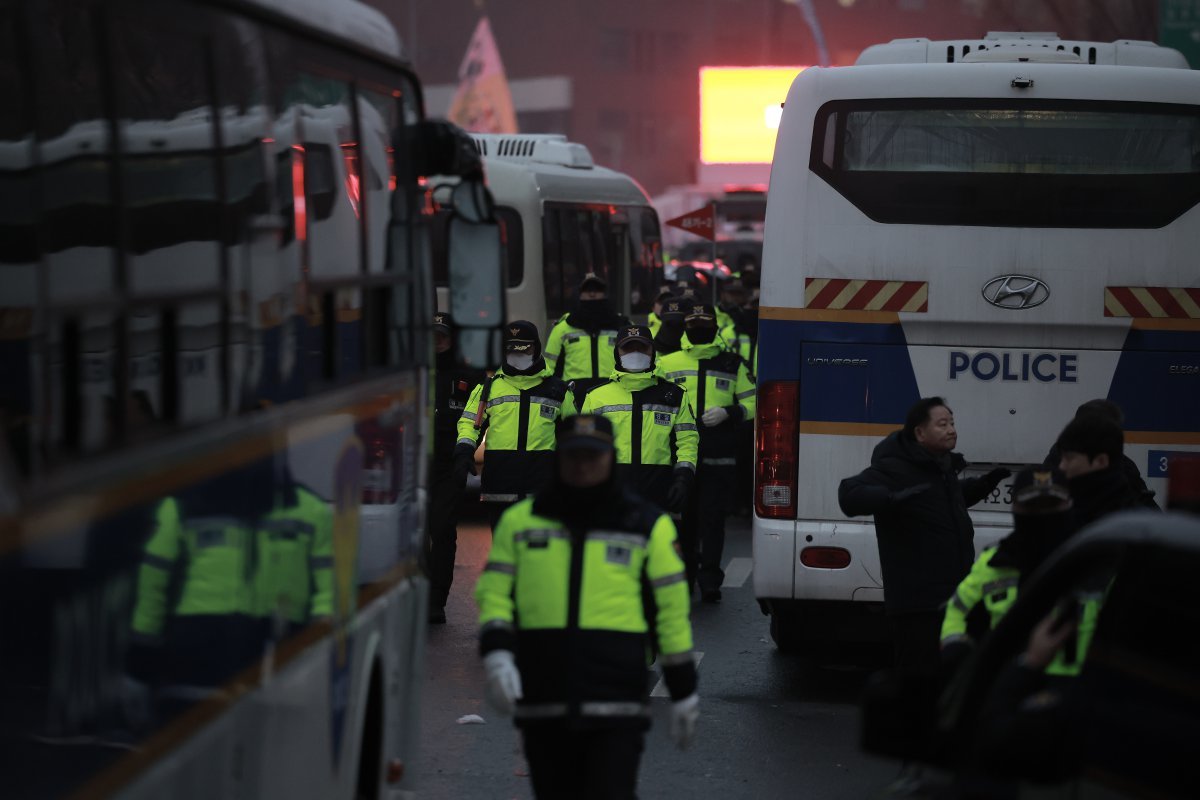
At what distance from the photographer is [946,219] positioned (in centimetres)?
976

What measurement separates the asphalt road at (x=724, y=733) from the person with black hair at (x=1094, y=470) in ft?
4.86

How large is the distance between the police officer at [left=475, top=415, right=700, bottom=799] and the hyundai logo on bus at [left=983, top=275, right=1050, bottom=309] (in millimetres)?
4180

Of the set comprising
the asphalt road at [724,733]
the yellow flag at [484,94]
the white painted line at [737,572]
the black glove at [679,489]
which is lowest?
the white painted line at [737,572]

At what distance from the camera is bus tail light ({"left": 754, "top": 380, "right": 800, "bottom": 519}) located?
9727 mm

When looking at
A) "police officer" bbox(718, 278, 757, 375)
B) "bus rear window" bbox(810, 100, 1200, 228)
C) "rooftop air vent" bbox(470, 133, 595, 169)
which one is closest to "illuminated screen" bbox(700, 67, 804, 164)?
"rooftop air vent" bbox(470, 133, 595, 169)

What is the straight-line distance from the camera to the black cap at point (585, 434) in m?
5.86

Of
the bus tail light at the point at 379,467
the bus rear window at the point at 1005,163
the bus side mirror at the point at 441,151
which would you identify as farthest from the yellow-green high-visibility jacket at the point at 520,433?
the bus tail light at the point at 379,467

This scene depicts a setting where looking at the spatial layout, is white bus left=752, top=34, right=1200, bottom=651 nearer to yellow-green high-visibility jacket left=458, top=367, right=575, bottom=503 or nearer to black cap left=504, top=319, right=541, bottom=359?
yellow-green high-visibility jacket left=458, top=367, right=575, bottom=503

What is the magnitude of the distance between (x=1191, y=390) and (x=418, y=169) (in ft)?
14.8

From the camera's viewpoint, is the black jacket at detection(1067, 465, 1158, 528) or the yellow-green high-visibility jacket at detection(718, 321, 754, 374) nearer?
the black jacket at detection(1067, 465, 1158, 528)

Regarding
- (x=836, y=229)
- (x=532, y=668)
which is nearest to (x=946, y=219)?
(x=836, y=229)

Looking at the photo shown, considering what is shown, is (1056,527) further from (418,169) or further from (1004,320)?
(1004,320)

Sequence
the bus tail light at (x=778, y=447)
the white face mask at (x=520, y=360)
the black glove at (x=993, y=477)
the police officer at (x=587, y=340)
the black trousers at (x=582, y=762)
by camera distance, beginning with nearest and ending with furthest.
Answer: the black trousers at (x=582, y=762) → the black glove at (x=993, y=477) → the bus tail light at (x=778, y=447) → the white face mask at (x=520, y=360) → the police officer at (x=587, y=340)

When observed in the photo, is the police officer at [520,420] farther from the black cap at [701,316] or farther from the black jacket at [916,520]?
the black jacket at [916,520]
